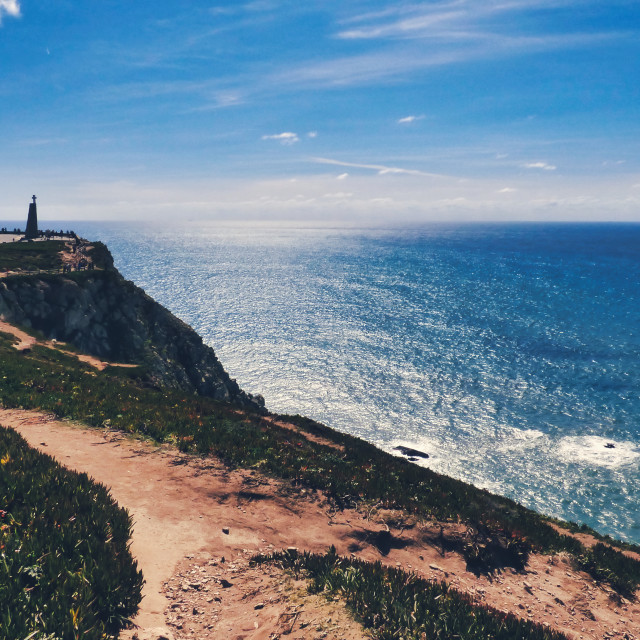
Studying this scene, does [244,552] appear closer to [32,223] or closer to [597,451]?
[597,451]

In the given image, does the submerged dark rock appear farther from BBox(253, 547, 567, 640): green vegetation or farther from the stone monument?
the stone monument

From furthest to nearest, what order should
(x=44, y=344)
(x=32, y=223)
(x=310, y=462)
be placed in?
(x=32, y=223), (x=44, y=344), (x=310, y=462)

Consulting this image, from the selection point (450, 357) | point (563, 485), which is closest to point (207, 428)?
point (563, 485)

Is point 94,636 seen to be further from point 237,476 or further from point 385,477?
point 385,477

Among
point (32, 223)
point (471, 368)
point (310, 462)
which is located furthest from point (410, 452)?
point (32, 223)

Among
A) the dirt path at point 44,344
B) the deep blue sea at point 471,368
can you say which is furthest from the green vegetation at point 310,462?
the deep blue sea at point 471,368

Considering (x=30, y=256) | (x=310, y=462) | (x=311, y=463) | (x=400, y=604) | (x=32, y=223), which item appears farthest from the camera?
(x=32, y=223)
